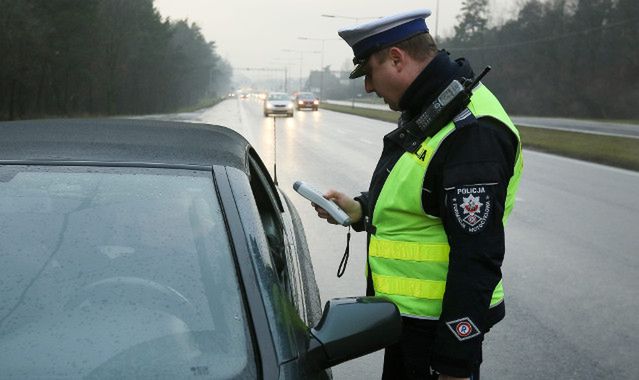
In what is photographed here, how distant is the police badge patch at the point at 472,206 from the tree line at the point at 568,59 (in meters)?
65.3

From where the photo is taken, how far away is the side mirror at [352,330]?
1913mm

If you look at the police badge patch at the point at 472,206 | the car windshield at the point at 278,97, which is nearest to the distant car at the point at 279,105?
the car windshield at the point at 278,97

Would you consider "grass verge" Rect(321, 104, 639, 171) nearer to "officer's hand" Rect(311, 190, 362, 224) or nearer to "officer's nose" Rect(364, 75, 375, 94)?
"officer's hand" Rect(311, 190, 362, 224)

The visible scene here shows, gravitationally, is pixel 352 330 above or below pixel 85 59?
above

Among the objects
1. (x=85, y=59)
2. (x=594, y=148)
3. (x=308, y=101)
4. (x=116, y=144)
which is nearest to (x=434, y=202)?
(x=116, y=144)

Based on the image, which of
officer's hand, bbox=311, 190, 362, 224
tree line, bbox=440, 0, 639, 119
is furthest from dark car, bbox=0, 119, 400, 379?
tree line, bbox=440, 0, 639, 119

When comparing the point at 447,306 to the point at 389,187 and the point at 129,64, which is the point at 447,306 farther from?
the point at 129,64

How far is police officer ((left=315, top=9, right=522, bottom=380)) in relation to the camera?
1.99 metres

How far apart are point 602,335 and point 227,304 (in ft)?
11.9

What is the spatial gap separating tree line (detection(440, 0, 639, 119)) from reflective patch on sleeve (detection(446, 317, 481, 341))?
65.3 m

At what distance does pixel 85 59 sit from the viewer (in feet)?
156

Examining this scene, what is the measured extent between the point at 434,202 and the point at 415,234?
0.13 m

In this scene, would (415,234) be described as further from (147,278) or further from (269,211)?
(269,211)

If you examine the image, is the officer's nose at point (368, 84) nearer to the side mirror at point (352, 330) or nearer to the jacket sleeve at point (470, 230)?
the jacket sleeve at point (470, 230)
